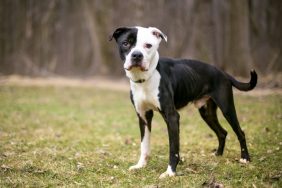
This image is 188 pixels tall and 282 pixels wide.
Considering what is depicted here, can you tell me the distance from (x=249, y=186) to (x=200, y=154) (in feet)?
6.91

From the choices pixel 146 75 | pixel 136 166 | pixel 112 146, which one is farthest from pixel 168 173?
pixel 112 146

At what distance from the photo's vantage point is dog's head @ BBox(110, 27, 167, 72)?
19.6 feet

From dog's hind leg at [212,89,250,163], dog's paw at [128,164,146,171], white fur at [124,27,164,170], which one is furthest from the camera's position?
dog's hind leg at [212,89,250,163]

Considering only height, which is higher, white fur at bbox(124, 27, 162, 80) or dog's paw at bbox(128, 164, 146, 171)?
white fur at bbox(124, 27, 162, 80)

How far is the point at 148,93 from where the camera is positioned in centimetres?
630

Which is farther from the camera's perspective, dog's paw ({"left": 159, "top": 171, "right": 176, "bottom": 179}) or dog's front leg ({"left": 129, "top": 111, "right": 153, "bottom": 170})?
dog's front leg ({"left": 129, "top": 111, "right": 153, "bottom": 170})

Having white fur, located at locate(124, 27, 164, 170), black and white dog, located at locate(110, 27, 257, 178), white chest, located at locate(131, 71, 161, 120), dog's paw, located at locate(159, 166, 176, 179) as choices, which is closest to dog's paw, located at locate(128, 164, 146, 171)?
black and white dog, located at locate(110, 27, 257, 178)

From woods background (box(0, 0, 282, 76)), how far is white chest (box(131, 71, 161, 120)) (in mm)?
12204

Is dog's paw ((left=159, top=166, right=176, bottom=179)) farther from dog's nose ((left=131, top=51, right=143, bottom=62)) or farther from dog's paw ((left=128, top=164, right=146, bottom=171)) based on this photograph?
dog's nose ((left=131, top=51, right=143, bottom=62))

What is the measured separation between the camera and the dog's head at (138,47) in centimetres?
599

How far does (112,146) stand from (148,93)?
2.44 meters

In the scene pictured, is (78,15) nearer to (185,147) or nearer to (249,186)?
(185,147)

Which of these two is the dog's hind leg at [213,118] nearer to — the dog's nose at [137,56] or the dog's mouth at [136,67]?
the dog's mouth at [136,67]

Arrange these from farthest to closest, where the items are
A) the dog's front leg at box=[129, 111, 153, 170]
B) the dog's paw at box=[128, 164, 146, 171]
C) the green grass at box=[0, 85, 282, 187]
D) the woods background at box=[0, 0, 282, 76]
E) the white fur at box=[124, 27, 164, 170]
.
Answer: the woods background at box=[0, 0, 282, 76], the dog's front leg at box=[129, 111, 153, 170], the dog's paw at box=[128, 164, 146, 171], the white fur at box=[124, 27, 164, 170], the green grass at box=[0, 85, 282, 187]
